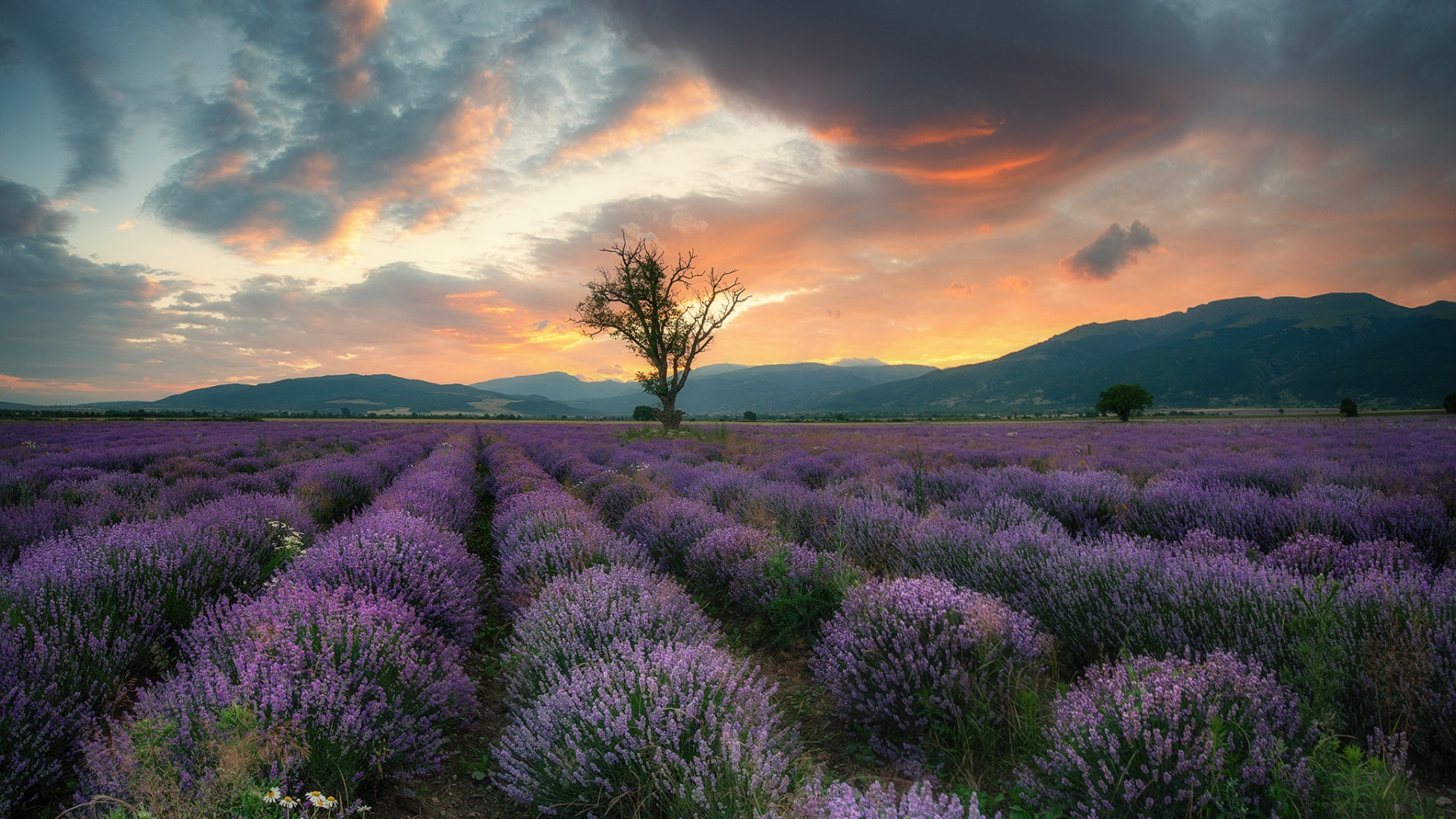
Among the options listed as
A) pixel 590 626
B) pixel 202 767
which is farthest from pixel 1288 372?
pixel 202 767

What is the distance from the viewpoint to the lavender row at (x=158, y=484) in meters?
5.71

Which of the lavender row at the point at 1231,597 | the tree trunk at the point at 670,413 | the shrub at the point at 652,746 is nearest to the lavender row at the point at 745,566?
the lavender row at the point at 1231,597

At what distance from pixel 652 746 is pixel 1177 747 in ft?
5.92

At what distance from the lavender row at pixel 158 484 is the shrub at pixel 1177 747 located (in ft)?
21.3

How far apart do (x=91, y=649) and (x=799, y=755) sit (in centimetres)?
337

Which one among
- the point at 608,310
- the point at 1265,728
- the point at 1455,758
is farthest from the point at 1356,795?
the point at 608,310

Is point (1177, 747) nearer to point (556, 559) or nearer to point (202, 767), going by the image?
point (202, 767)

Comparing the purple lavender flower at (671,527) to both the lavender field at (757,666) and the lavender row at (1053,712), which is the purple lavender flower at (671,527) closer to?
the lavender field at (757,666)

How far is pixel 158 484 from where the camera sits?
8.55m

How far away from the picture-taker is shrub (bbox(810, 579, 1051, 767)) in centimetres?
246

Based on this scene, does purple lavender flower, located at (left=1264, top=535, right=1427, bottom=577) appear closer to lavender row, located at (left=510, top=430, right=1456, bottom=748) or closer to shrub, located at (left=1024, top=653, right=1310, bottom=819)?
lavender row, located at (left=510, top=430, right=1456, bottom=748)

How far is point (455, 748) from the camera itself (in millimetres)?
2840

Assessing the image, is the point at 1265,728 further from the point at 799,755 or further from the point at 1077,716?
the point at 799,755

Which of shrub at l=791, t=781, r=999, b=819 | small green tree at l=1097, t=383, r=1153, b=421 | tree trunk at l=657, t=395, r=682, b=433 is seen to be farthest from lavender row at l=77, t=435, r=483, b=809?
small green tree at l=1097, t=383, r=1153, b=421
